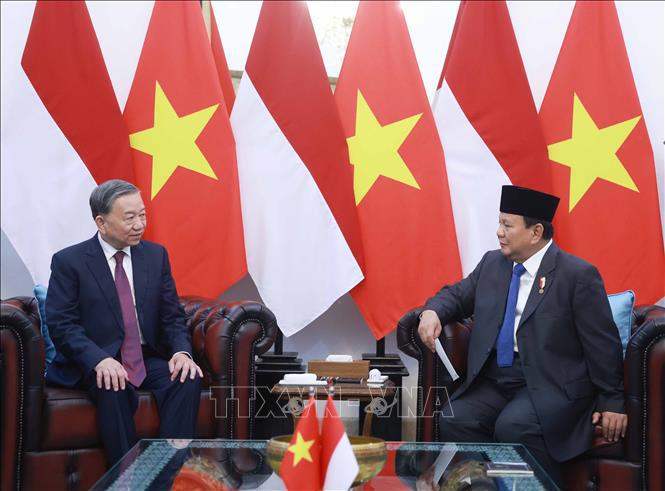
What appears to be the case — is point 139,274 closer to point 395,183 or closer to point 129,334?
point 129,334

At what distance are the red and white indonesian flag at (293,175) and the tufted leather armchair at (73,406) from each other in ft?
2.23

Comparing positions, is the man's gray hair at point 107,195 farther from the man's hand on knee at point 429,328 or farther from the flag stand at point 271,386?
the man's hand on knee at point 429,328

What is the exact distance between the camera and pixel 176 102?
13.6 feet

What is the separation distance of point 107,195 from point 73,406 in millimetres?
838

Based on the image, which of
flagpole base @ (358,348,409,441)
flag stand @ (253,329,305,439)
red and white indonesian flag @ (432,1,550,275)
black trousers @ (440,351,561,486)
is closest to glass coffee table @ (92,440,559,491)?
black trousers @ (440,351,561,486)

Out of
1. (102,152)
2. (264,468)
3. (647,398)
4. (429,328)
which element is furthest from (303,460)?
(102,152)

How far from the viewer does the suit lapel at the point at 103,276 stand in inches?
129

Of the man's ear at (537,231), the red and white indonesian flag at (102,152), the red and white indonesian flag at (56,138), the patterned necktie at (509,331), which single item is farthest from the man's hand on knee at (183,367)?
the man's ear at (537,231)

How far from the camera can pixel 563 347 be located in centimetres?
311

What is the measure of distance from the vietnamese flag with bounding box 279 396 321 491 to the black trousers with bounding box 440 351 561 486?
1.23 metres

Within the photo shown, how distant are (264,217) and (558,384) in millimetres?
1709

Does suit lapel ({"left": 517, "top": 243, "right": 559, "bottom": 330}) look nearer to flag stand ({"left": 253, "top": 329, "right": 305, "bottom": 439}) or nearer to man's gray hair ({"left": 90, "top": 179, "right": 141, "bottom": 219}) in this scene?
flag stand ({"left": 253, "top": 329, "right": 305, "bottom": 439})

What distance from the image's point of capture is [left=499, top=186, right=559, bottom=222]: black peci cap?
3188 mm

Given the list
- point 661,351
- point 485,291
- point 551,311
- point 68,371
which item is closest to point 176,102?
point 68,371
